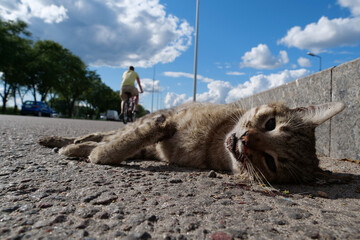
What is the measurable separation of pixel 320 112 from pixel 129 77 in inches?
365

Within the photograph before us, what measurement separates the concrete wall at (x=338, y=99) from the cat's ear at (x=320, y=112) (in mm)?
850

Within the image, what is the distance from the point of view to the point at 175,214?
62.3 inches

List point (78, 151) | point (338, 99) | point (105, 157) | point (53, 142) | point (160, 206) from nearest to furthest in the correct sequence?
point (160, 206) < point (105, 157) < point (78, 151) < point (338, 99) < point (53, 142)

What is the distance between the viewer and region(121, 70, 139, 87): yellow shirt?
36.3 feet

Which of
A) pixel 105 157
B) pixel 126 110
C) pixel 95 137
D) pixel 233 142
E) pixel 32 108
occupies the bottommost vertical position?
pixel 105 157

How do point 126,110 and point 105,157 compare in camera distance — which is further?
point 126,110

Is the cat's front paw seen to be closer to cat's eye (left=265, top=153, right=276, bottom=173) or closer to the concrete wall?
cat's eye (left=265, top=153, right=276, bottom=173)

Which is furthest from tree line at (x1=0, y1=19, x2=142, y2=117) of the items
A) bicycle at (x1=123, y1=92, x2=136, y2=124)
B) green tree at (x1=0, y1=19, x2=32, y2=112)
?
bicycle at (x1=123, y1=92, x2=136, y2=124)

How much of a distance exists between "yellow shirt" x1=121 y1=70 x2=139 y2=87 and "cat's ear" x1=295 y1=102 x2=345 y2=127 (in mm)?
9026

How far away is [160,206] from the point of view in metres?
1.70

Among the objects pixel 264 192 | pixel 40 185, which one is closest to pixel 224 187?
pixel 264 192

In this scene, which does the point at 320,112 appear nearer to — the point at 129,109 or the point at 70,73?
the point at 129,109

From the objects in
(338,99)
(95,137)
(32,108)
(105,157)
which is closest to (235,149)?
(105,157)

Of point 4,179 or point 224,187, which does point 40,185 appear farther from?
point 224,187
